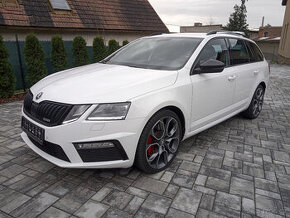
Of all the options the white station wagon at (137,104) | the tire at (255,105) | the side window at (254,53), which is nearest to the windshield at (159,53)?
the white station wagon at (137,104)

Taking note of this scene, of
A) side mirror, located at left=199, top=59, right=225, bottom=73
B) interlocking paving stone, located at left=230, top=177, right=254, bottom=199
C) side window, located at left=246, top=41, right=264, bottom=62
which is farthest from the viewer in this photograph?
side window, located at left=246, top=41, right=264, bottom=62

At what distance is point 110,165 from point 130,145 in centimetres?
29

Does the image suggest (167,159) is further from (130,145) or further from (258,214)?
(258,214)

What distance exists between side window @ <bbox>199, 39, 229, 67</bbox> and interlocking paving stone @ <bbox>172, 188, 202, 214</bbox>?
5.71ft

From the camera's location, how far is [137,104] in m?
2.40

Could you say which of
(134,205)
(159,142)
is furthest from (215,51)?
(134,205)

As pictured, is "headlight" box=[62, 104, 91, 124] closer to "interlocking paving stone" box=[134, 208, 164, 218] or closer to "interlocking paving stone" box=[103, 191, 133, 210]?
"interlocking paving stone" box=[103, 191, 133, 210]

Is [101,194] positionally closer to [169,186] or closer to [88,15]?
[169,186]

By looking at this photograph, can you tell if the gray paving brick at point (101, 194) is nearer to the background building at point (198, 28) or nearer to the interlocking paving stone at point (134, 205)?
the interlocking paving stone at point (134, 205)

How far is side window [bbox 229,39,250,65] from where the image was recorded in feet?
13.0

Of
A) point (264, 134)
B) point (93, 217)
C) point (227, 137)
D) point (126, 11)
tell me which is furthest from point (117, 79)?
point (126, 11)

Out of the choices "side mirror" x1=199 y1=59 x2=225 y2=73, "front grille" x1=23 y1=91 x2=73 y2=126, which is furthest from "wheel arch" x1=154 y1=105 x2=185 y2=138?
"front grille" x1=23 y1=91 x2=73 y2=126

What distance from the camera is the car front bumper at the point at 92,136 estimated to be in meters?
2.27

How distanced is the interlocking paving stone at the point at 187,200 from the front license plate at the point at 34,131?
5.07 feet
